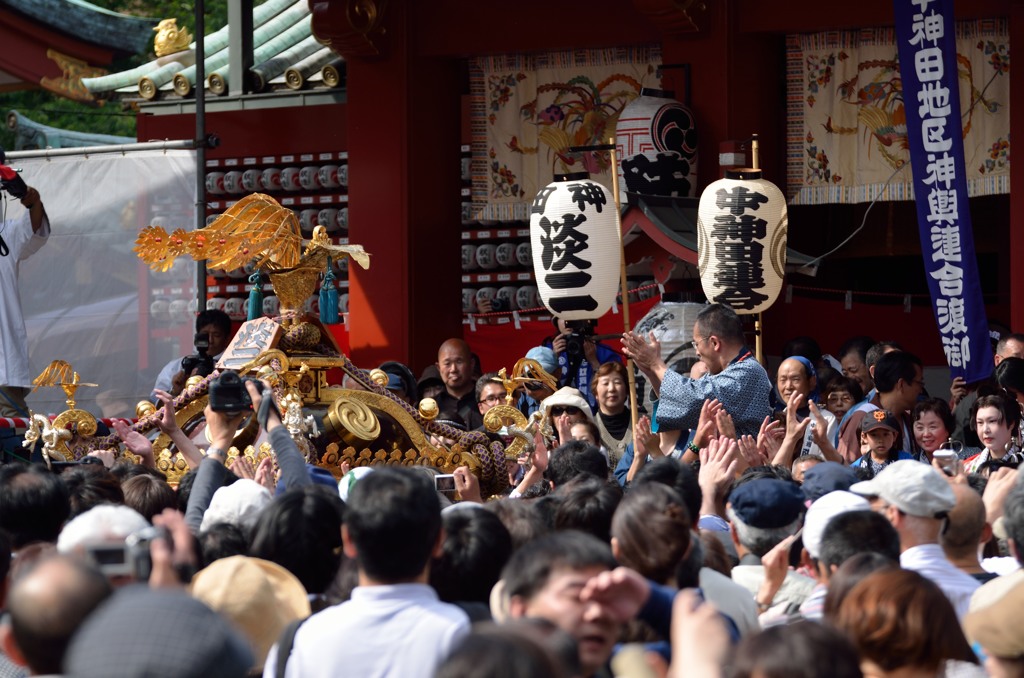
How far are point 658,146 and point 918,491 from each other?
6.62 meters

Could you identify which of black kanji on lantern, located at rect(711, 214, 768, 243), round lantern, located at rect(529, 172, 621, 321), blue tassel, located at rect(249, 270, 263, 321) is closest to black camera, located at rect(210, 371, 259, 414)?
blue tassel, located at rect(249, 270, 263, 321)

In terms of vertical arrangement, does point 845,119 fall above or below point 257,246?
above

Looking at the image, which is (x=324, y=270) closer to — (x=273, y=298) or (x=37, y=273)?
(x=37, y=273)

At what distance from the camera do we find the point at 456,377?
32.2ft

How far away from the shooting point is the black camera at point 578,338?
919 cm

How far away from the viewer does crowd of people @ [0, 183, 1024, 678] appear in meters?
2.55

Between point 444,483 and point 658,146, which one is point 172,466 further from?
point 658,146

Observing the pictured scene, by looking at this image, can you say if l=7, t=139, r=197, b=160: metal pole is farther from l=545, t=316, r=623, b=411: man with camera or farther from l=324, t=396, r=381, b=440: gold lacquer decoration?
l=324, t=396, r=381, b=440: gold lacquer decoration

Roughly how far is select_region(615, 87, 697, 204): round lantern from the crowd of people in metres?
4.31

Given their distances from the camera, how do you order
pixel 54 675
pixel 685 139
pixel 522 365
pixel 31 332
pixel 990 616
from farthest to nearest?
pixel 31 332, pixel 685 139, pixel 522 365, pixel 990 616, pixel 54 675

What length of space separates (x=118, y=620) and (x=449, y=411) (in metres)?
7.23

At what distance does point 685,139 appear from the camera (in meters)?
10.6

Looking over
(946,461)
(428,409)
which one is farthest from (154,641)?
(428,409)

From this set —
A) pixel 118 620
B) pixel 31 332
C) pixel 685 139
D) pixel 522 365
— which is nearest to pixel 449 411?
pixel 522 365
